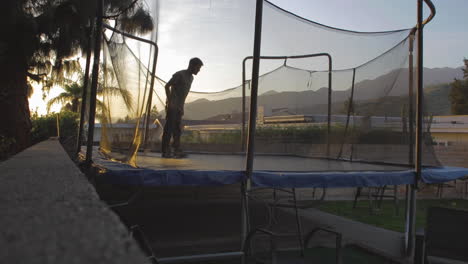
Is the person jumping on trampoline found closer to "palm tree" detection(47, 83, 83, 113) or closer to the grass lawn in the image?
the grass lawn

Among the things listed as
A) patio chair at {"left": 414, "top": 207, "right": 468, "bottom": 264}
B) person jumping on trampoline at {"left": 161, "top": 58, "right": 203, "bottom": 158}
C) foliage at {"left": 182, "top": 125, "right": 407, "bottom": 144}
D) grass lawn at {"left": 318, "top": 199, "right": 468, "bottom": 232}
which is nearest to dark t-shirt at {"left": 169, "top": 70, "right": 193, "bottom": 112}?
person jumping on trampoline at {"left": 161, "top": 58, "right": 203, "bottom": 158}

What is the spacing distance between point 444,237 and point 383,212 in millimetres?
4143

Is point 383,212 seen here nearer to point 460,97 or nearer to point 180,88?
point 180,88

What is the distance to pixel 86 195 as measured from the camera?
896mm

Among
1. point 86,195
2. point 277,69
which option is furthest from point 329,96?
point 86,195

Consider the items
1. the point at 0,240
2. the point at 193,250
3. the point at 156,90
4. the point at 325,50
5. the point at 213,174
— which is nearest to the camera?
the point at 0,240

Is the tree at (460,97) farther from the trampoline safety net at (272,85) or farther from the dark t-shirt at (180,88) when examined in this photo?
the dark t-shirt at (180,88)

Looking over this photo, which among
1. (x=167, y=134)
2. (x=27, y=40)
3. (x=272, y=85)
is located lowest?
(x=167, y=134)

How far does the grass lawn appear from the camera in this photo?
20.7 feet

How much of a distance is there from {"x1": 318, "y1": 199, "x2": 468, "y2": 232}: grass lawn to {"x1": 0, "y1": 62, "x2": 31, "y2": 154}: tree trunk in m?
8.02

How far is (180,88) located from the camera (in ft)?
16.0

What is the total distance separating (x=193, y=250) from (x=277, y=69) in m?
2.78

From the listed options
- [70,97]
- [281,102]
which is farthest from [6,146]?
[70,97]

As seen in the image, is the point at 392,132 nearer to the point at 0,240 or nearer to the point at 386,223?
the point at 386,223
